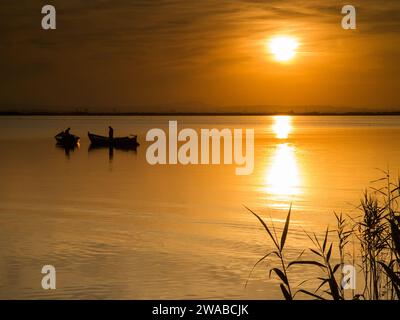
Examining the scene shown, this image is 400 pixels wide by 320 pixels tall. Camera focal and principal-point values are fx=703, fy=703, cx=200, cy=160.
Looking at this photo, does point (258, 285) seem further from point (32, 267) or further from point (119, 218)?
point (119, 218)

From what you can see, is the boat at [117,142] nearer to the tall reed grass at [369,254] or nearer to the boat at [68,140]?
the boat at [68,140]

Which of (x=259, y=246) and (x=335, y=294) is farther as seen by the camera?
(x=259, y=246)

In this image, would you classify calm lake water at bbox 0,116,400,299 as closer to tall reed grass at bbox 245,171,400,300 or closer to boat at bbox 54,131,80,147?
tall reed grass at bbox 245,171,400,300

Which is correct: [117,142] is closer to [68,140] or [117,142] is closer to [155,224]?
[68,140]


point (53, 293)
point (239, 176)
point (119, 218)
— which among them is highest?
point (239, 176)

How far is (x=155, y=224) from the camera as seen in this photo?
71.1 feet

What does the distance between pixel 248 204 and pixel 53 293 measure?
14724 millimetres

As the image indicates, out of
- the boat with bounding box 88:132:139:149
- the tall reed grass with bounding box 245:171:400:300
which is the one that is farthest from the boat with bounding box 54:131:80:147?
the tall reed grass with bounding box 245:171:400:300

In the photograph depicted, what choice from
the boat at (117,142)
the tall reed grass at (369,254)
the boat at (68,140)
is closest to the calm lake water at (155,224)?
the tall reed grass at (369,254)

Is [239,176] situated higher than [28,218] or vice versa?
[239,176]

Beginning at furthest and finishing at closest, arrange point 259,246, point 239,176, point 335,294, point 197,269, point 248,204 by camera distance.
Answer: point 239,176
point 248,204
point 259,246
point 197,269
point 335,294

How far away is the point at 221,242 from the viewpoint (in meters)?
18.1
